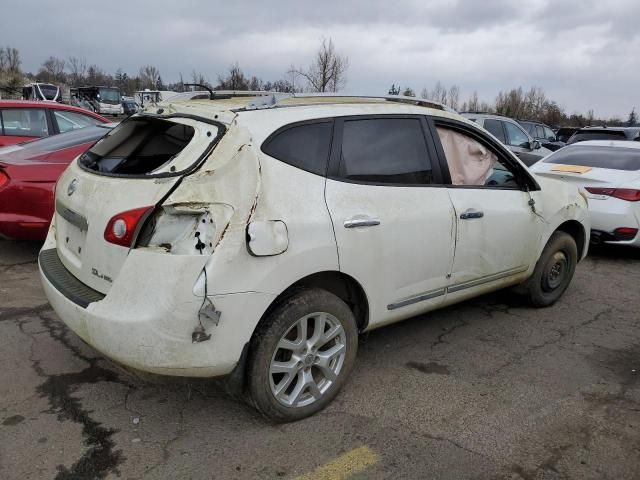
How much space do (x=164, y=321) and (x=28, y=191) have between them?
3.51 m

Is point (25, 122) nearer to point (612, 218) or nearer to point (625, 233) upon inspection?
point (612, 218)

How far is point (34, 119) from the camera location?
762 centimetres

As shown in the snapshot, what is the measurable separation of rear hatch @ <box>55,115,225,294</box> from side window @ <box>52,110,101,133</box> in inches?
191

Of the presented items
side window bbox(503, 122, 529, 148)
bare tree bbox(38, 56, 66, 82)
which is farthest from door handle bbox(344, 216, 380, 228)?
bare tree bbox(38, 56, 66, 82)

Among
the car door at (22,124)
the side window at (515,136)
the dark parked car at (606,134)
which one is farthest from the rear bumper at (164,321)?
the dark parked car at (606,134)

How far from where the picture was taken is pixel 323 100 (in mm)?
3438

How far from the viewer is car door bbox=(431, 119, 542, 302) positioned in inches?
149

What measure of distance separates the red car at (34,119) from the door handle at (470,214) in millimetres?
5809

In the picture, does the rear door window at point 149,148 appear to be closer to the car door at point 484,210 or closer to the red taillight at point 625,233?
the car door at point 484,210

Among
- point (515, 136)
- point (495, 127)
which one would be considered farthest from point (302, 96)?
point (515, 136)

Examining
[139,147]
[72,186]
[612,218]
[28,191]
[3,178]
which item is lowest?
[612,218]

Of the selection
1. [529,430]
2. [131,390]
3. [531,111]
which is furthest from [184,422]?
[531,111]

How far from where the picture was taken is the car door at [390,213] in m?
3.07

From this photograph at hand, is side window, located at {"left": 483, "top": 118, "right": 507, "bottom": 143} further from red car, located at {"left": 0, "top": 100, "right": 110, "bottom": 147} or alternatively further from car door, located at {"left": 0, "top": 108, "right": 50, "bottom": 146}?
car door, located at {"left": 0, "top": 108, "right": 50, "bottom": 146}
